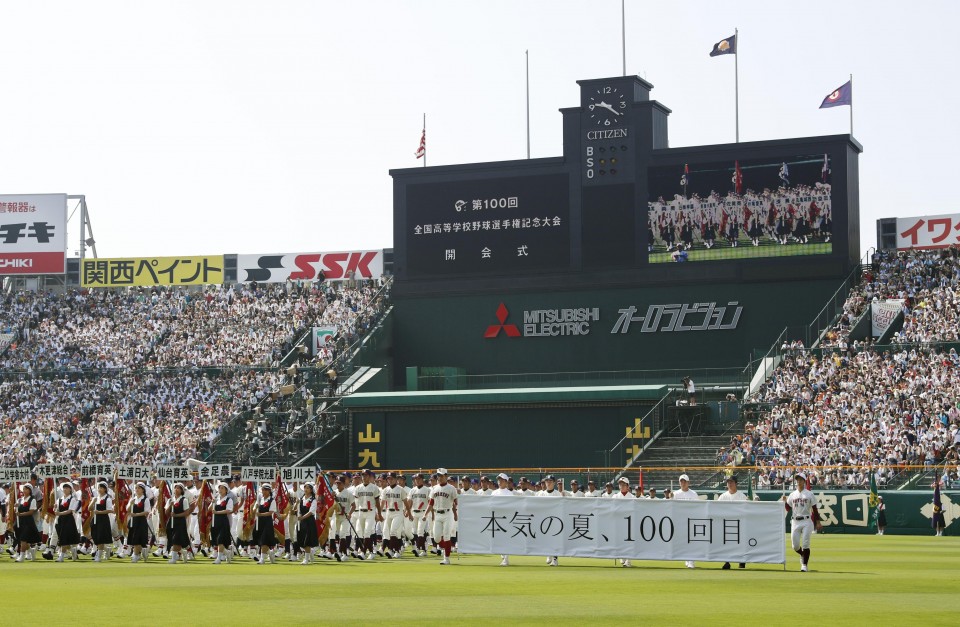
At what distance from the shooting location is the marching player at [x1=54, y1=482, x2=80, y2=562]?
1168 inches

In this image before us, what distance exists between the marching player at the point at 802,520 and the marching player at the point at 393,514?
9.15 meters

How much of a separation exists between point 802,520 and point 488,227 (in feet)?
107

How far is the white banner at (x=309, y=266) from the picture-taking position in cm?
6794

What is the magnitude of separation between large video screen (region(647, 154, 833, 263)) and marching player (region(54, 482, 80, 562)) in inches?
1189

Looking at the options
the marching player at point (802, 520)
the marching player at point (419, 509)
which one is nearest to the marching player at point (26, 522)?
the marching player at point (419, 509)

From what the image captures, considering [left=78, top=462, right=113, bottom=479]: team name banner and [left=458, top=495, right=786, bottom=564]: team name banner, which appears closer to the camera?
[left=458, top=495, right=786, bottom=564]: team name banner

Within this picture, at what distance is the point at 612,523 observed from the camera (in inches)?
1057

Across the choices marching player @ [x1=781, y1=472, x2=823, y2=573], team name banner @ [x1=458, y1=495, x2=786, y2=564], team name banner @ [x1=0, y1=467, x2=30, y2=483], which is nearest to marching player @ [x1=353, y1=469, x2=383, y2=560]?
team name banner @ [x1=458, y1=495, x2=786, y2=564]

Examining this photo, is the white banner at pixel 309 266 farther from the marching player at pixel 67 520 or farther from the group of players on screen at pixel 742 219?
the marching player at pixel 67 520

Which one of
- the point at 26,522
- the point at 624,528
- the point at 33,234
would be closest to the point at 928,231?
the point at 624,528

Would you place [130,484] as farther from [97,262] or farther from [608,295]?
[97,262]

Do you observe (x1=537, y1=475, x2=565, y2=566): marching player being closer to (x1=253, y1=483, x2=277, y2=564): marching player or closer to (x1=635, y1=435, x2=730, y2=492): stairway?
(x1=253, y1=483, x2=277, y2=564): marching player

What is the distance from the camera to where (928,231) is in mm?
58312

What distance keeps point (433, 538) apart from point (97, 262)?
45424 mm
